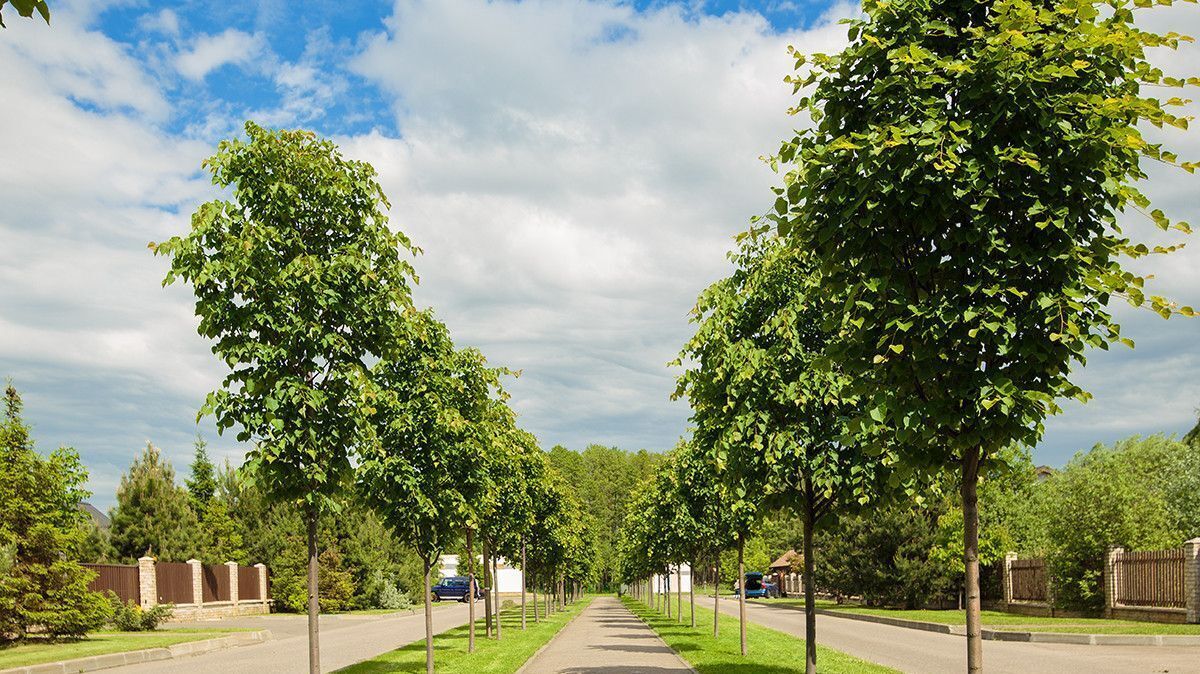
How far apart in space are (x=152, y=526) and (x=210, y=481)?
14698mm

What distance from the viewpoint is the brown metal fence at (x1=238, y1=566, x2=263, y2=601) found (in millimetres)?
48688

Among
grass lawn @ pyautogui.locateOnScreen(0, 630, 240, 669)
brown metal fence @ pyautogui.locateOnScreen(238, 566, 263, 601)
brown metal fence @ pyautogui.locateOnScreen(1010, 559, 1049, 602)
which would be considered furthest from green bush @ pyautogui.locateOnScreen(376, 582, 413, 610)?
brown metal fence @ pyautogui.locateOnScreen(1010, 559, 1049, 602)

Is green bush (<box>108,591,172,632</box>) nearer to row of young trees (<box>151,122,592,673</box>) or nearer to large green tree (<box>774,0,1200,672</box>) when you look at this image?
row of young trees (<box>151,122,592,673</box>)

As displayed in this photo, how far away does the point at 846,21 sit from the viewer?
726 cm

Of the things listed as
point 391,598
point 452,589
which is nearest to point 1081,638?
point 391,598

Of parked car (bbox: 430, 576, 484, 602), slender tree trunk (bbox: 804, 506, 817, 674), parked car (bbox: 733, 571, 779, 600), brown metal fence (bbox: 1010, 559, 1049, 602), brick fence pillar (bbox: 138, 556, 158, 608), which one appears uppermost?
slender tree trunk (bbox: 804, 506, 817, 674)

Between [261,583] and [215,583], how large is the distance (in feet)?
19.3

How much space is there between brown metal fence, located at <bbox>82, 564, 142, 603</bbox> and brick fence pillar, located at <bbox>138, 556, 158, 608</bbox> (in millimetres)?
161

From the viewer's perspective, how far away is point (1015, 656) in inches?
842

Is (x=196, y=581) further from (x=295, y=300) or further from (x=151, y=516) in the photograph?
(x=295, y=300)

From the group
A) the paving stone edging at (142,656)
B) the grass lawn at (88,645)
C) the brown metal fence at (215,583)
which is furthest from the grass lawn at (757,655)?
the brown metal fence at (215,583)

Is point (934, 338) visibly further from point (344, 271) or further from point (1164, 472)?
point (1164, 472)

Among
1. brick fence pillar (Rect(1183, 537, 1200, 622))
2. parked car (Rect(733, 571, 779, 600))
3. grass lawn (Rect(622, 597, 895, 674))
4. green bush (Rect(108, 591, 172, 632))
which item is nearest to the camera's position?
grass lawn (Rect(622, 597, 895, 674))

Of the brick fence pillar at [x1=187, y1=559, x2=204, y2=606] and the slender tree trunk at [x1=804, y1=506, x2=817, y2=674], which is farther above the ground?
the slender tree trunk at [x1=804, y1=506, x2=817, y2=674]
